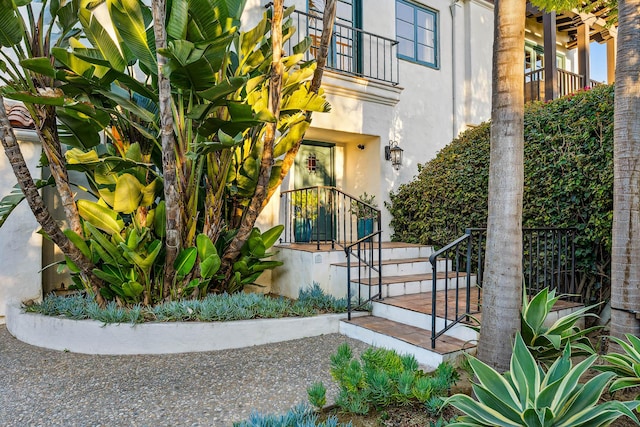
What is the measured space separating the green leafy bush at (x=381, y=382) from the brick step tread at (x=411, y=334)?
4.32 feet

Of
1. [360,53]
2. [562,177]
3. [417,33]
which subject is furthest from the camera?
[417,33]

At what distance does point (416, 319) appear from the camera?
4879 mm

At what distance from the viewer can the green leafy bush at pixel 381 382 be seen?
267 cm

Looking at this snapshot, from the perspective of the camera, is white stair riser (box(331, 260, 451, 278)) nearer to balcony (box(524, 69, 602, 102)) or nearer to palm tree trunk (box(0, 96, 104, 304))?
palm tree trunk (box(0, 96, 104, 304))

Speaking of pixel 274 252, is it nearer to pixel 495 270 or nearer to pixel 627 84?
pixel 495 270

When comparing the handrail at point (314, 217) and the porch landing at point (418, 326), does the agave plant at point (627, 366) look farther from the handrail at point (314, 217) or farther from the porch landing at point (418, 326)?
the handrail at point (314, 217)

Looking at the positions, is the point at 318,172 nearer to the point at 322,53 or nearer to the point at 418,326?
the point at 322,53

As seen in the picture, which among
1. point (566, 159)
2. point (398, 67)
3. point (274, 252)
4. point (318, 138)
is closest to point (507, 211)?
point (566, 159)

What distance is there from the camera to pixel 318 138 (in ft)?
28.8

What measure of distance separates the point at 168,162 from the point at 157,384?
2.33 metres

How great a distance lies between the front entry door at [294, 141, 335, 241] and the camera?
8.61 metres

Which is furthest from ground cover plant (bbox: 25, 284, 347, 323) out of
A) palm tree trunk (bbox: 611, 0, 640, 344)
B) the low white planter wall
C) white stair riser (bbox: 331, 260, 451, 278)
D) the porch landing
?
palm tree trunk (bbox: 611, 0, 640, 344)

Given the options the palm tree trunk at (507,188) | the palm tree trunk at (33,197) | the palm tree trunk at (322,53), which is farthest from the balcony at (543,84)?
the palm tree trunk at (33,197)

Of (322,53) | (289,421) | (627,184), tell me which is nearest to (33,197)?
(289,421)
